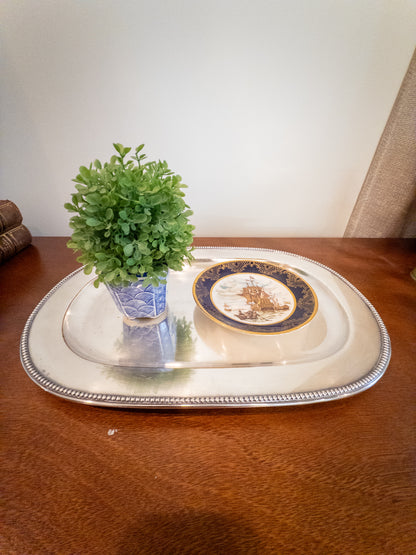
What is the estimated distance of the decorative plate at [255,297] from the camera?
425 mm

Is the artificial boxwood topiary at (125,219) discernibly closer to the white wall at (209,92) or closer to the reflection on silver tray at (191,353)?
the reflection on silver tray at (191,353)

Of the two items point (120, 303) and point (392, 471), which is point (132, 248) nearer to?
point (120, 303)

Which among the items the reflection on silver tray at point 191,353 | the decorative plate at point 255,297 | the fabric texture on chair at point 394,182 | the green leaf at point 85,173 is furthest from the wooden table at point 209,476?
the fabric texture on chair at point 394,182

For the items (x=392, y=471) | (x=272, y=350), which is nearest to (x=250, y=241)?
(x=272, y=350)

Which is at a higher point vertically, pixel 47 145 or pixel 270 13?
pixel 270 13

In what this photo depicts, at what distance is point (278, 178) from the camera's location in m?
0.66

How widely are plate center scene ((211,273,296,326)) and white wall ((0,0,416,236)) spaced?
0.27 meters

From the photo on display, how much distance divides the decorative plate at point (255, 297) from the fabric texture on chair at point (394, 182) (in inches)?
13.8

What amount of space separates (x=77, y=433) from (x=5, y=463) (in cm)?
7

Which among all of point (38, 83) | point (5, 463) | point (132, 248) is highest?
point (38, 83)

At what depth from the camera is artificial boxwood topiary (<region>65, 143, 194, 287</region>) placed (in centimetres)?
31

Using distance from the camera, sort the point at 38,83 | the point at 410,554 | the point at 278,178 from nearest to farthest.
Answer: the point at 410,554 → the point at 38,83 → the point at 278,178

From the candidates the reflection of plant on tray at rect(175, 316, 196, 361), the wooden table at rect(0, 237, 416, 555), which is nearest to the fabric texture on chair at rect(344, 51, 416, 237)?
the wooden table at rect(0, 237, 416, 555)

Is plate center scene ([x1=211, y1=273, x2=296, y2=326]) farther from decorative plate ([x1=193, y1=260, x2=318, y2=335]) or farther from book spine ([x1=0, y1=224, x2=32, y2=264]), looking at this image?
book spine ([x1=0, y1=224, x2=32, y2=264])
